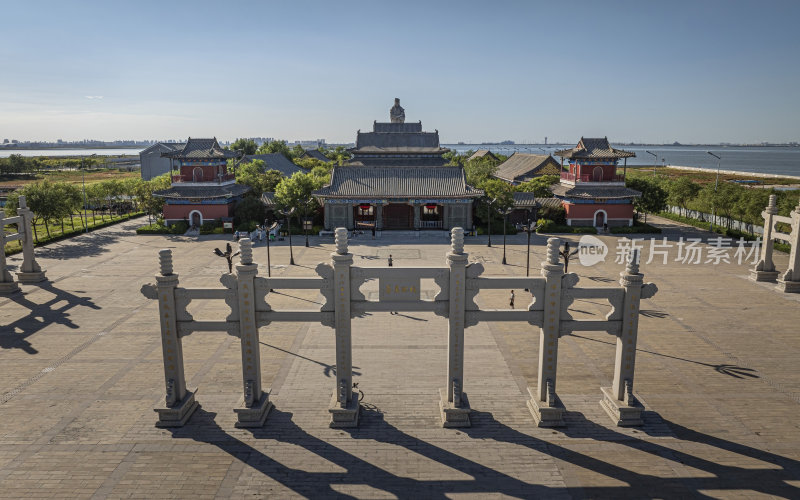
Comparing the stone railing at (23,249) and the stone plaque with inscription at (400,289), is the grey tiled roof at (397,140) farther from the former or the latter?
the stone plaque with inscription at (400,289)

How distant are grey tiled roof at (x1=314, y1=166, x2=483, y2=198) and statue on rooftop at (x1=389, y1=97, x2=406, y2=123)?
979 inches

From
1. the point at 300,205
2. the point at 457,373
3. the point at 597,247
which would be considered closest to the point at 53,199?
the point at 300,205

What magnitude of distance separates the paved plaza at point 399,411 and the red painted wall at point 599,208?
72.0 feet

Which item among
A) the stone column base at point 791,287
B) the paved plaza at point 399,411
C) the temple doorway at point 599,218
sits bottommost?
the paved plaza at point 399,411

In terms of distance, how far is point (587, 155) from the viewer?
4647 cm

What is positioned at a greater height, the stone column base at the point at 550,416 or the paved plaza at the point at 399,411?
the stone column base at the point at 550,416

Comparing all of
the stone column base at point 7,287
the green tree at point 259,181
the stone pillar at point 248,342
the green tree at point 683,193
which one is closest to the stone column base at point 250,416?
the stone pillar at point 248,342

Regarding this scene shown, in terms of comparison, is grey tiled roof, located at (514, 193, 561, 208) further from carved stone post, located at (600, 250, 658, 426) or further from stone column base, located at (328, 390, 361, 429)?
stone column base, located at (328, 390, 361, 429)

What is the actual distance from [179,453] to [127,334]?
1022cm

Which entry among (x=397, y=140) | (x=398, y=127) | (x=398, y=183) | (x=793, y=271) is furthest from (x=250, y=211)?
(x=793, y=271)

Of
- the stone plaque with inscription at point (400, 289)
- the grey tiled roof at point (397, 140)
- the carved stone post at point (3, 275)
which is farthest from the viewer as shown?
the grey tiled roof at point (397, 140)

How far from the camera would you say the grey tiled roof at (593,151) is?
152ft

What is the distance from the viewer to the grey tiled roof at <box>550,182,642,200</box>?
148ft

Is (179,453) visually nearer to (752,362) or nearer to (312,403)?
(312,403)
